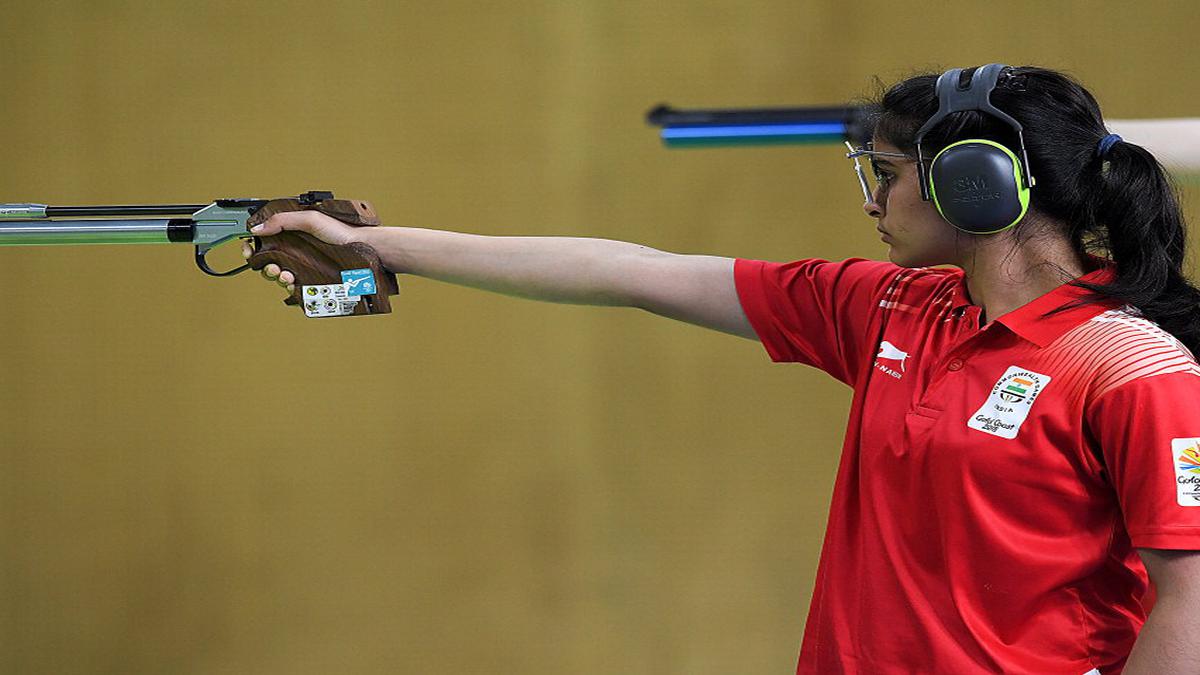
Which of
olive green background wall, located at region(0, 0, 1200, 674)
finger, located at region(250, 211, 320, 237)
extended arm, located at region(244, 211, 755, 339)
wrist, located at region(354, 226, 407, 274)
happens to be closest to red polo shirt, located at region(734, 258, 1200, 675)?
extended arm, located at region(244, 211, 755, 339)

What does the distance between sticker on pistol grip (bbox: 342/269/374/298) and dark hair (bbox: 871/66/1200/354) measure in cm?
79

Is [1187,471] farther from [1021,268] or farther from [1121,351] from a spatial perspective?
[1021,268]

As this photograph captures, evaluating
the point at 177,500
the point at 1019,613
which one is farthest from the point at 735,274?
the point at 177,500

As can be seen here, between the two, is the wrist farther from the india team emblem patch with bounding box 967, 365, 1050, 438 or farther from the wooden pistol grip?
the india team emblem patch with bounding box 967, 365, 1050, 438

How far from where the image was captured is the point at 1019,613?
1.20 metres

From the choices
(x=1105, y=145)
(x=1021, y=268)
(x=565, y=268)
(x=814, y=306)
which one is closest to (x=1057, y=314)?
(x=1021, y=268)

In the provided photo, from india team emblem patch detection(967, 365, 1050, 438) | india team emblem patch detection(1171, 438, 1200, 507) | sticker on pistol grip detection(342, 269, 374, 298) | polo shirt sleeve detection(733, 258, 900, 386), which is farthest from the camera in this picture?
sticker on pistol grip detection(342, 269, 374, 298)

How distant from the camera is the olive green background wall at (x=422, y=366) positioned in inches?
Answer: 114

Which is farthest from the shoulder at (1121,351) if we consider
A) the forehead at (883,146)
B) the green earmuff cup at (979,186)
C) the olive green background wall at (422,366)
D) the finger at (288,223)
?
the olive green background wall at (422,366)

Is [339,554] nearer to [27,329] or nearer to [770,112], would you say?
[27,329]

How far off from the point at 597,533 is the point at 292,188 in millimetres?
1171

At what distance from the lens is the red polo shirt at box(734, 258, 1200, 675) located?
1.10 meters

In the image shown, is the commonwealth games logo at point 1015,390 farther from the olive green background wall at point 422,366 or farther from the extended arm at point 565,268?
the olive green background wall at point 422,366

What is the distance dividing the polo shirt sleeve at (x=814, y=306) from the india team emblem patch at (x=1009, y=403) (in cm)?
26
